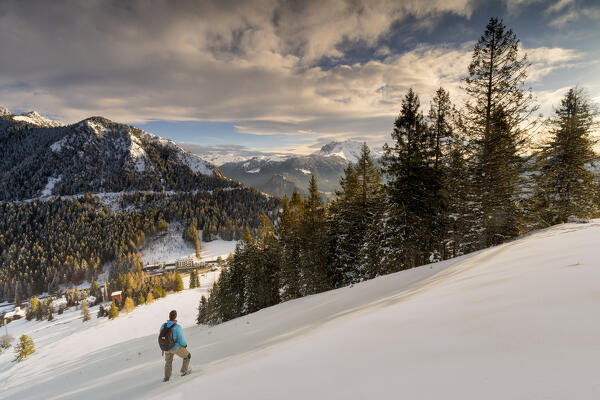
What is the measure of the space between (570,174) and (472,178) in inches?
326

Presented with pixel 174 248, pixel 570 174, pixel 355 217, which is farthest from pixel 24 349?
pixel 174 248

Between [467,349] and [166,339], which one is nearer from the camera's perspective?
[467,349]

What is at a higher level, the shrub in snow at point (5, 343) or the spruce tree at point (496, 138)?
the spruce tree at point (496, 138)

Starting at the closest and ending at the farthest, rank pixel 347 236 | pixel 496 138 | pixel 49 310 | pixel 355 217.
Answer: pixel 496 138 < pixel 355 217 < pixel 347 236 < pixel 49 310

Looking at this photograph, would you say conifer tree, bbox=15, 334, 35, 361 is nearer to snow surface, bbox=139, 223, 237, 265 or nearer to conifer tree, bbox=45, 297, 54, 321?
conifer tree, bbox=45, 297, 54, 321

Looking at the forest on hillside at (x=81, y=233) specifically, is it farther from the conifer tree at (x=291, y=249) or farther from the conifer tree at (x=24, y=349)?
the conifer tree at (x=291, y=249)

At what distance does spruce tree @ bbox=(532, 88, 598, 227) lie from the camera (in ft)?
53.5

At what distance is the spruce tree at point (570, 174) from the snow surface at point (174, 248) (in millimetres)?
139972

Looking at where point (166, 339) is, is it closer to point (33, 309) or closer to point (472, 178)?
point (472, 178)

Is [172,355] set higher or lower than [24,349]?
higher

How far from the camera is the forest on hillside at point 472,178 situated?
14.7 meters

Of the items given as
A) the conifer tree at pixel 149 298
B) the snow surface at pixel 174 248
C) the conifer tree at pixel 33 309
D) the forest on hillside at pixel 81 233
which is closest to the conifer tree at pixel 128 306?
the conifer tree at pixel 149 298

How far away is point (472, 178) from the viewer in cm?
1566

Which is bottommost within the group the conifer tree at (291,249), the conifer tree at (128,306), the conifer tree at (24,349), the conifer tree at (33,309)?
the conifer tree at (33,309)
